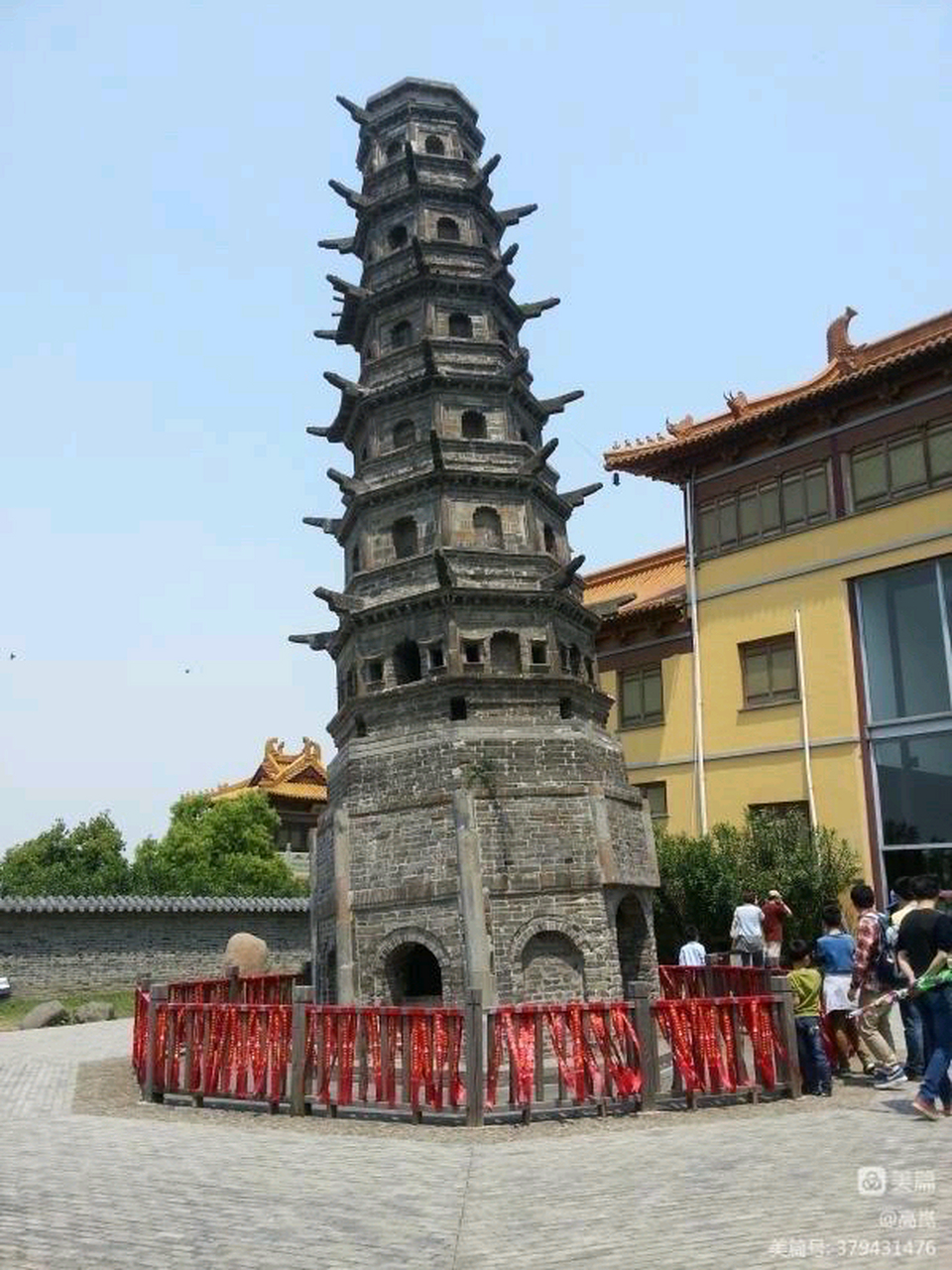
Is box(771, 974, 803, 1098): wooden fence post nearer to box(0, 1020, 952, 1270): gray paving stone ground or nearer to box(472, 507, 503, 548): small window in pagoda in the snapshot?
box(0, 1020, 952, 1270): gray paving stone ground

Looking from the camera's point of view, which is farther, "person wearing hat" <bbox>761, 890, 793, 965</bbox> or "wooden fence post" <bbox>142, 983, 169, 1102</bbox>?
"person wearing hat" <bbox>761, 890, 793, 965</bbox>

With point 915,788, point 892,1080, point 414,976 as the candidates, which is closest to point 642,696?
point 915,788

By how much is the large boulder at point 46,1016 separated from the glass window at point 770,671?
17042 mm

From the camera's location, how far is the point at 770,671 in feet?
84.0

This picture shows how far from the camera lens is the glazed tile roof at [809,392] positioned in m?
23.4

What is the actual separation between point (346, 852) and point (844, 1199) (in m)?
10.8

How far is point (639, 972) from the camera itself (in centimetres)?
1714

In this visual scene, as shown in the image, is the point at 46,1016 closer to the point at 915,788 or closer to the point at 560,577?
the point at 560,577

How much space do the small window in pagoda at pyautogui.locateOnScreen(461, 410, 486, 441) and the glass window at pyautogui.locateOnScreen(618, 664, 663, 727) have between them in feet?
35.6

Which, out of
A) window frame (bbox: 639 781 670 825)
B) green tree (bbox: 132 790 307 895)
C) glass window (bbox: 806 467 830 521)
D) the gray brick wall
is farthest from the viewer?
green tree (bbox: 132 790 307 895)

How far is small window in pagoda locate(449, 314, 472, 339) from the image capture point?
66.1 ft

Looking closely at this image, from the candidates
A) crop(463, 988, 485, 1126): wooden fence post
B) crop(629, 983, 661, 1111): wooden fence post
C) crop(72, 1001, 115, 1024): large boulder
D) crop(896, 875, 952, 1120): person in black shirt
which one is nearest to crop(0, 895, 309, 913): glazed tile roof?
crop(72, 1001, 115, 1024): large boulder

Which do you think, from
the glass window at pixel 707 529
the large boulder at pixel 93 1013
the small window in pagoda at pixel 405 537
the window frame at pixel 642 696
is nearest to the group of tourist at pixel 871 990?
the small window in pagoda at pixel 405 537

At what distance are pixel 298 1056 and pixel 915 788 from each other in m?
15.6
